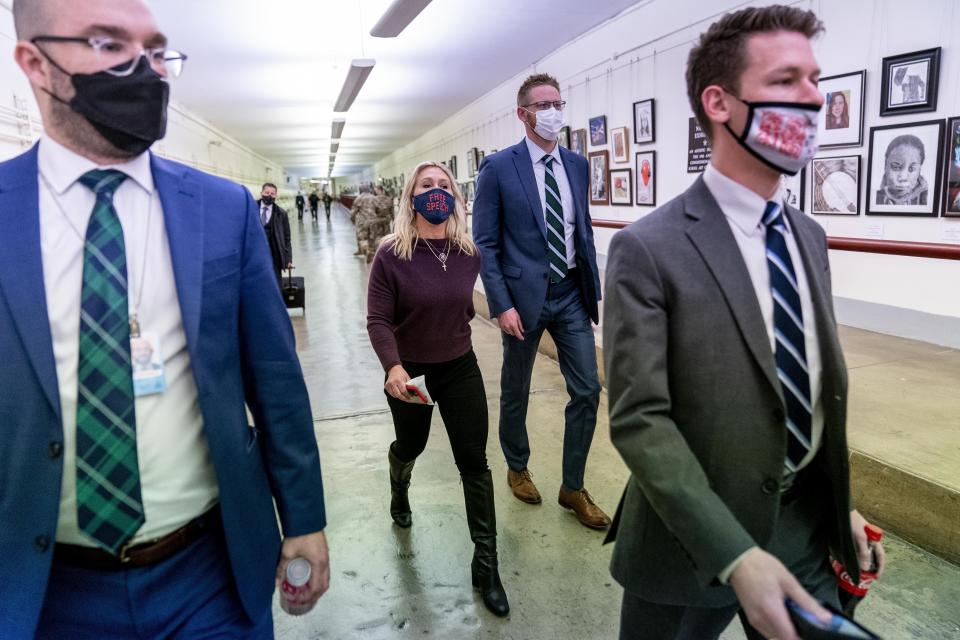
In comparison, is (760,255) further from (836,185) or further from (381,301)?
(836,185)

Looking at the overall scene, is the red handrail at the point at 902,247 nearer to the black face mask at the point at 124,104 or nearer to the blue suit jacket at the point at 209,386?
the blue suit jacket at the point at 209,386

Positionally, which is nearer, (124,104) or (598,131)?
(124,104)

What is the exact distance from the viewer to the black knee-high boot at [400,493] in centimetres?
288

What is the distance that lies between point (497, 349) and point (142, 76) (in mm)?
5425

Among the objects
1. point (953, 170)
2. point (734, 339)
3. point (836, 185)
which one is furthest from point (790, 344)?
point (836, 185)

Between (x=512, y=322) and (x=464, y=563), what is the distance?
1.09 m

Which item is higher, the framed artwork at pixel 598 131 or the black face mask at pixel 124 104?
the framed artwork at pixel 598 131

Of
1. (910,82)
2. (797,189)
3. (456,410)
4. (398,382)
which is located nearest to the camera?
(398,382)

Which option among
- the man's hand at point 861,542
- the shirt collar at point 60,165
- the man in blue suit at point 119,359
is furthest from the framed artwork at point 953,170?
the shirt collar at point 60,165

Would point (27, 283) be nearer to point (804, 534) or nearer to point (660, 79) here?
point (804, 534)

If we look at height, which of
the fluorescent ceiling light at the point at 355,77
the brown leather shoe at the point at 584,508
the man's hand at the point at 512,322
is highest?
the fluorescent ceiling light at the point at 355,77

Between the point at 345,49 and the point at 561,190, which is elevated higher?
the point at 345,49

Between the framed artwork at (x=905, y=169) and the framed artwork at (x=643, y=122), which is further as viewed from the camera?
the framed artwork at (x=643, y=122)

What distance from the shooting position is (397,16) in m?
5.89
